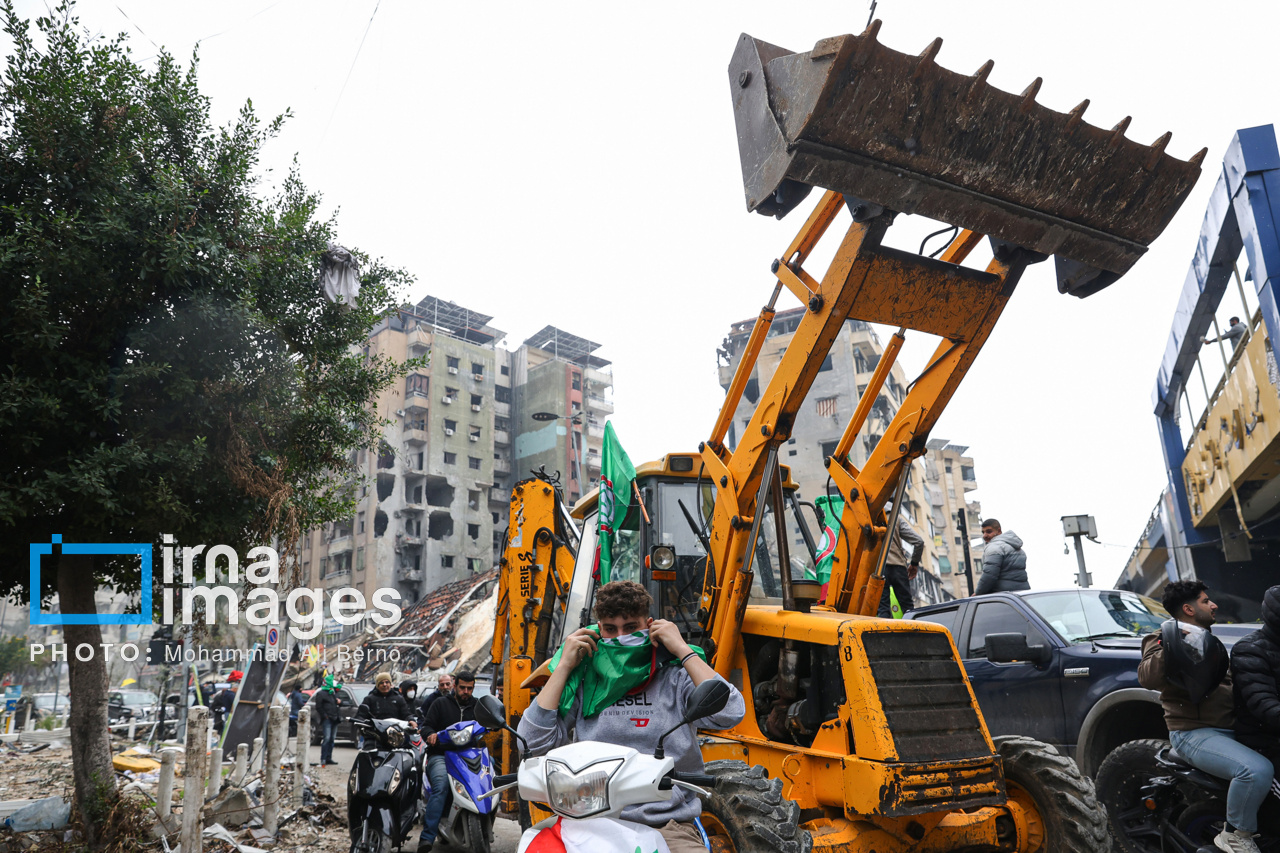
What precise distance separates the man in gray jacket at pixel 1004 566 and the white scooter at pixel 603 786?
21.9ft

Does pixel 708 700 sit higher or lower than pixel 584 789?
higher

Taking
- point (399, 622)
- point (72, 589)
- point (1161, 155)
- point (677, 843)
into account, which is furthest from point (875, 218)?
point (399, 622)

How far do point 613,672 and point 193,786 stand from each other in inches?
222

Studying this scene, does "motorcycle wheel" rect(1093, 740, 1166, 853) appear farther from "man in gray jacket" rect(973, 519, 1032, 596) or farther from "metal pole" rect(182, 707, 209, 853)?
"metal pole" rect(182, 707, 209, 853)

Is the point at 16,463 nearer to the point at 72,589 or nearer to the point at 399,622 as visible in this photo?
the point at 72,589

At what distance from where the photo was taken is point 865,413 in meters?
6.38

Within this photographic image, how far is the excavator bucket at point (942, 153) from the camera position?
14.3 feet

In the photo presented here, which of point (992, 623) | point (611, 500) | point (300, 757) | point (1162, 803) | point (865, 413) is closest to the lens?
point (1162, 803)

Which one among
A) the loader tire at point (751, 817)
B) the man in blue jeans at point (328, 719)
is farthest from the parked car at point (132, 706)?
the loader tire at point (751, 817)

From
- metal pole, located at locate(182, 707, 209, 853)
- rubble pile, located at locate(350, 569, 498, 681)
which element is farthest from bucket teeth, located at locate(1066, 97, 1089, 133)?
rubble pile, located at locate(350, 569, 498, 681)

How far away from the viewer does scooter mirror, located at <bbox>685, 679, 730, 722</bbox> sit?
303 centimetres

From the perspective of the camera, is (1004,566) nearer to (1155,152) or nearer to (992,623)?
(992,623)

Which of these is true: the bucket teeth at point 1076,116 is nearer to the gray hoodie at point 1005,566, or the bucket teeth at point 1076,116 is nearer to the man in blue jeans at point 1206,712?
the man in blue jeans at point 1206,712

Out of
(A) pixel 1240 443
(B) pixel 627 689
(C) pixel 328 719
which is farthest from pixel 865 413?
(C) pixel 328 719
